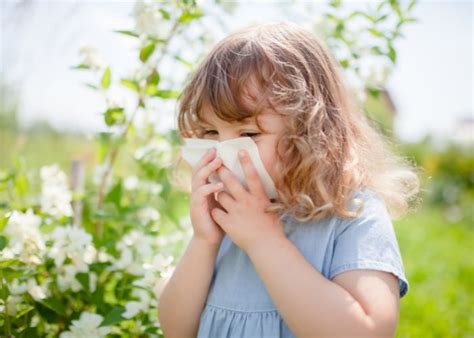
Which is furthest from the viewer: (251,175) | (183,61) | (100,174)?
(100,174)

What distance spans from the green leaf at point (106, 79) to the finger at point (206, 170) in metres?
0.71

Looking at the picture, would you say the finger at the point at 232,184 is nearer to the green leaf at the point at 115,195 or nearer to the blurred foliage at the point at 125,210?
the blurred foliage at the point at 125,210

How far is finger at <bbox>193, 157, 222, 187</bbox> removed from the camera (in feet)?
4.60

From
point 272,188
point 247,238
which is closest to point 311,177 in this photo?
point 272,188

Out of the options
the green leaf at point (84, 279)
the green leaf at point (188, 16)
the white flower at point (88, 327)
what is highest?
the green leaf at point (188, 16)

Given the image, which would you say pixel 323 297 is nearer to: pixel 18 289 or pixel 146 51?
pixel 18 289

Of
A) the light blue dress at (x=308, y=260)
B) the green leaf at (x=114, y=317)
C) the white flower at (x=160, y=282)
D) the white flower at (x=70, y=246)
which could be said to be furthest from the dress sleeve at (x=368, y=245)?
the white flower at (x=70, y=246)

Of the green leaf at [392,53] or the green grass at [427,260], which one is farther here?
the green grass at [427,260]

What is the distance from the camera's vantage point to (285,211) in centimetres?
140

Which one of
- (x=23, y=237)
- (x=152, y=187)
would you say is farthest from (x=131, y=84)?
(x=23, y=237)

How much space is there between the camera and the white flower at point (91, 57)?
2.05 metres

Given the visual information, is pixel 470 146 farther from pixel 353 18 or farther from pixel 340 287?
pixel 340 287

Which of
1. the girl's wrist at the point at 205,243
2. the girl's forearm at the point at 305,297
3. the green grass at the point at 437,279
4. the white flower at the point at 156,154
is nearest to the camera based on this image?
the girl's forearm at the point at 305,297

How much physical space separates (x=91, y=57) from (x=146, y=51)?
8.2 inches
